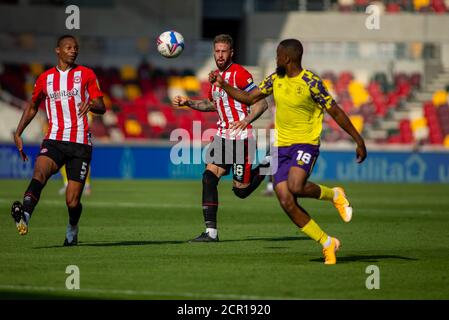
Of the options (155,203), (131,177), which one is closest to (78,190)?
(155,203)

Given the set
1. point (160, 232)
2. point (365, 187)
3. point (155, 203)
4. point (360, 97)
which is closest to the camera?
point (160, 232)

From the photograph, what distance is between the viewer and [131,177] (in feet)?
111

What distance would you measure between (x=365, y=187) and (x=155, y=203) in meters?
9.86

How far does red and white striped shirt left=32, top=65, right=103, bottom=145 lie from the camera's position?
40.1 feet

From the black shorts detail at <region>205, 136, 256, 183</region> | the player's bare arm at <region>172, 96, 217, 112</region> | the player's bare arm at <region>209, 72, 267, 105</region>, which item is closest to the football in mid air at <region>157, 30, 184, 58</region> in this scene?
the player's bare arm at <region>172, 96, 217, 112</region>

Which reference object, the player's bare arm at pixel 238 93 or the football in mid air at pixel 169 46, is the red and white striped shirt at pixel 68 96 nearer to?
the football in mid air at pixel 169 46

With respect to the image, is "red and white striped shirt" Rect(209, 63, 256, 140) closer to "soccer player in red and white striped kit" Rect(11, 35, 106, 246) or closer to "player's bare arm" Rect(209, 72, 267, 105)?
"player's bare arm" Rect(209, 72, 267, 105)

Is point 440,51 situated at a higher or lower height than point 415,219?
higher

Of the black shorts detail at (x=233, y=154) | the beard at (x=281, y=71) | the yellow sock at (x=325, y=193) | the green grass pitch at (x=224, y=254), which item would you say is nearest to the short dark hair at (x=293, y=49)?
the beard at (x=281, y=71)

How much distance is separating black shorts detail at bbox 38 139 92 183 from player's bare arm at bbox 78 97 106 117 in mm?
398

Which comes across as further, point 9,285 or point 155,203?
point 155,203

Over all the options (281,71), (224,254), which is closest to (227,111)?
(224,254)
